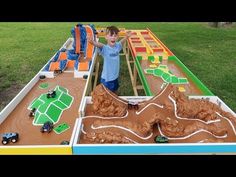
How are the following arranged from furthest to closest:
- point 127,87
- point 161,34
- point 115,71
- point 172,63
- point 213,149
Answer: point 161,34, point 127,87, point 172,63, point 115,71, point 213,149

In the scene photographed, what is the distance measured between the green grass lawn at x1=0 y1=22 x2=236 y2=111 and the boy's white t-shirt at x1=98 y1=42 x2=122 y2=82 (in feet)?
5.05

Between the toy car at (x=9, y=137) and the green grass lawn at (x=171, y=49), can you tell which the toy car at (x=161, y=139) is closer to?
the toy car at (x=9, y=137)

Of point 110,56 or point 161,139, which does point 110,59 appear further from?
point 161,139

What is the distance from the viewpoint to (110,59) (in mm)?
3340

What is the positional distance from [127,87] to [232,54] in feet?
13.1

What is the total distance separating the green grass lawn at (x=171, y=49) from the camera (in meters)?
5.21

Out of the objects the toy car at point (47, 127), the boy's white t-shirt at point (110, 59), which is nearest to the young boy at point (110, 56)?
the boy's white t-shirt at point (110, 59)

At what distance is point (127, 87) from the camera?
16.9 ft

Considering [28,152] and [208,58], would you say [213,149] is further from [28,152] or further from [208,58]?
[208,58]

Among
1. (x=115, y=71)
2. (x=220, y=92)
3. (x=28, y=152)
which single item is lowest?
(x=220, y=92)

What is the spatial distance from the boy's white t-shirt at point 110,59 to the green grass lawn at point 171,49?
5.05ft

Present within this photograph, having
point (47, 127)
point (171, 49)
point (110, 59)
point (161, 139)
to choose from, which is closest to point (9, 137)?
point (47, 127)

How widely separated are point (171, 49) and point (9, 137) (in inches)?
259

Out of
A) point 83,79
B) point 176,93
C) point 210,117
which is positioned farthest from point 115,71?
→ point 210,117
